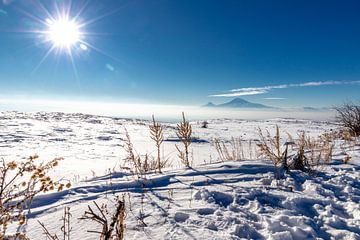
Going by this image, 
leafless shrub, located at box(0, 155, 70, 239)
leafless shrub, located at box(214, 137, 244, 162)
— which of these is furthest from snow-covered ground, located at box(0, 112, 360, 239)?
leafless shrub, located at box(214, 137, 244, 162)

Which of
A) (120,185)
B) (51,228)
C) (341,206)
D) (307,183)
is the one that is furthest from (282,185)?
(51,228)

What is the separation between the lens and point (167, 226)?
2.10 m

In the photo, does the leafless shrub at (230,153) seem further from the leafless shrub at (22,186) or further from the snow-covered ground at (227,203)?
the leafless shrub at (22,186)

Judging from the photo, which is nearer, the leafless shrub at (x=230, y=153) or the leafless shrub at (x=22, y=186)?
the leafless shrub at (x=22, y=186)

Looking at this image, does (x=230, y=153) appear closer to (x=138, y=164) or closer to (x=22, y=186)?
(x=138, y=164)

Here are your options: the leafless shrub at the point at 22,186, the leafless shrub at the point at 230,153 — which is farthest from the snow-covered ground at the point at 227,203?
the leafless shrub at the point at 230,153

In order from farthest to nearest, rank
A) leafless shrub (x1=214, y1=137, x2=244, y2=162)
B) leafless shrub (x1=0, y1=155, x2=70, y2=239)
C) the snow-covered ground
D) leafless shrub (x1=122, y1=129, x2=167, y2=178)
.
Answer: leafless shrub (x1=214, y1=137, x2=244, y2=162) → leafless shrub (x1=122, y1=129, x2=167, y2=178) → the snow-covered ground → leafless shrub (x1=0, y1=155, x2=70, y2=239)

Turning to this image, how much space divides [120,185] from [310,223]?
2.18m

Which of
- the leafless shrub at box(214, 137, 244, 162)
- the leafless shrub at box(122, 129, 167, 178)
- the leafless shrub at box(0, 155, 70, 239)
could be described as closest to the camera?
the leafless shrub at box(0, 155, 70, 239)

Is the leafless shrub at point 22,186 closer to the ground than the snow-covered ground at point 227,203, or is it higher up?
higher up

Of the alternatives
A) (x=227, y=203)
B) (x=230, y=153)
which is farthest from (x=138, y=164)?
(x=230, y=153)

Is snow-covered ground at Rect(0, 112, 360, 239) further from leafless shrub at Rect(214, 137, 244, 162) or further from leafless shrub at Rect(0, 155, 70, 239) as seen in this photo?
leafless shrub at Rect(214, 137, 244, 162)

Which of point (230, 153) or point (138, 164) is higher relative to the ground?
point (138, 164)

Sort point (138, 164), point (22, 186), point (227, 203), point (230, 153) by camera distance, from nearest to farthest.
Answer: point (22, 186) → point (227, 203) → point (138, 164) → point (230, 153)
